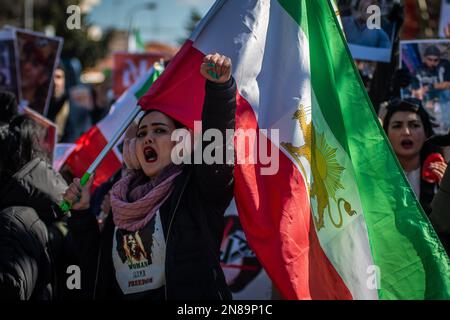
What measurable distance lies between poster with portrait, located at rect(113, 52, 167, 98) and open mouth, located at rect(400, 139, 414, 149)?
444 cm

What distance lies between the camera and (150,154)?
10.6 feet

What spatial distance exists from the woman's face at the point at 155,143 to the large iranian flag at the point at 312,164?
0.08 meters

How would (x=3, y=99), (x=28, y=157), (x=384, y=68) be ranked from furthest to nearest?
(x=384, y=68)
(x=3, y=99)
(x=28, y=157)

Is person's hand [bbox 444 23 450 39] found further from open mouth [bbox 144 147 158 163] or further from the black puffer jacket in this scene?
the black puffer jacket

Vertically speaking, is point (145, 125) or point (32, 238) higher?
point (145, 125)

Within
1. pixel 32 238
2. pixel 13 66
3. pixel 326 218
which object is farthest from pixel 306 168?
pixel 13 66

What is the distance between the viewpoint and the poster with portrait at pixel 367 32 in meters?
4.71

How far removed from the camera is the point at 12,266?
3.05 m

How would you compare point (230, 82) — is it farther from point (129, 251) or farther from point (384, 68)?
point (384, 68)

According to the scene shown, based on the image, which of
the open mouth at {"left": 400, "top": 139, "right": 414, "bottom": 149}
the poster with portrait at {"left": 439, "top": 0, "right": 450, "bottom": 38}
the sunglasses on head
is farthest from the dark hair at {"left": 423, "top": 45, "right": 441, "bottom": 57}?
the poster with portrait at {"left": 439, "top": 0, "right": 450, "bottom": 38}

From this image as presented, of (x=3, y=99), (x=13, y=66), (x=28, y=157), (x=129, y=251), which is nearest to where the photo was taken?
(x=129, y=251)

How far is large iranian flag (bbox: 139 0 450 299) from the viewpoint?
2.90 metres

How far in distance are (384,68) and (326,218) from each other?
2.09 meters

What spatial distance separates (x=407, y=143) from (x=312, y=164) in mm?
1437
